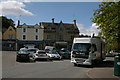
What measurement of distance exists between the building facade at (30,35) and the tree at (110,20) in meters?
51.1

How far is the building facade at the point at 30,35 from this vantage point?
217 feet

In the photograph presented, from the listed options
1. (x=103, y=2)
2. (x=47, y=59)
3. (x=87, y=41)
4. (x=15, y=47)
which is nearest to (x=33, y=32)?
(x=15, y=47)

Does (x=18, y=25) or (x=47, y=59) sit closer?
(x=47, y=59)

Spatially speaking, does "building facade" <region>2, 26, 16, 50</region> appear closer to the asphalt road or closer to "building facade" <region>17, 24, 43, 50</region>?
"building facade" <region>17, 24, 43, 50</region>

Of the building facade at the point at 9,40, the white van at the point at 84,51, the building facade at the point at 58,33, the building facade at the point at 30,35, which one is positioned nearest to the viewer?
the white van at the point at 84,51

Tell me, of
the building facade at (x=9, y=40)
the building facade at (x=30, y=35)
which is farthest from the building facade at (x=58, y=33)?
the building facade at (x=9, y=40)

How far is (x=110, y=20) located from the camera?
13.8 metres

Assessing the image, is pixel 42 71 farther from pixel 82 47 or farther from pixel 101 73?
pixel 82 47

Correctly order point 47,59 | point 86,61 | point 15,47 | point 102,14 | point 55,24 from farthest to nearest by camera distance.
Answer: point 55,24
point 15,47
point 47,59
point 86,61
point 102,14

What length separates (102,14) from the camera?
15234 mm

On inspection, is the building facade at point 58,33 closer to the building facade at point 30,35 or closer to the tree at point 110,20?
the building facade at point 30,35

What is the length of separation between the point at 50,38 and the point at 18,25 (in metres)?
11.1

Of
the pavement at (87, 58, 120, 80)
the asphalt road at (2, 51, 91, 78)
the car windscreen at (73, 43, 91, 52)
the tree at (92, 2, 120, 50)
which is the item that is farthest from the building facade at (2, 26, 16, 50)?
the tree at (92, 2, 120, 50)

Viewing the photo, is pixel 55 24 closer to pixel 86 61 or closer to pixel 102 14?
pixel 86 61
